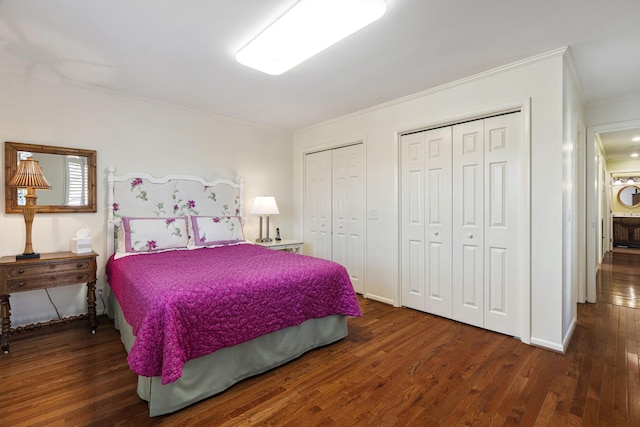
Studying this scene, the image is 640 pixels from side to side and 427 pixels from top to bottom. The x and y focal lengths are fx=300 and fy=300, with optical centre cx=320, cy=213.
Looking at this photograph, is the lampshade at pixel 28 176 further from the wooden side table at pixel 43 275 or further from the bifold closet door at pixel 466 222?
the bifold closet door at pixel 466 222

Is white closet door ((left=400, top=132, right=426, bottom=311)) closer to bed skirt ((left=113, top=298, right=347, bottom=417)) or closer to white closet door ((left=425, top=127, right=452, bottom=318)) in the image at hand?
white closet door ((left=425, top=127, right=452, bottom=318))

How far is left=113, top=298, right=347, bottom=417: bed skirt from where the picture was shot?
171 centimetres

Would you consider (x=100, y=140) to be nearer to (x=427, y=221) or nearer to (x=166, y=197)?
(x=166, y=197)

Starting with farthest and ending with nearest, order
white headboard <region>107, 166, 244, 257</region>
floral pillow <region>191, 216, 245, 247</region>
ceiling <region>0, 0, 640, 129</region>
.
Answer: floral pillow <region>191, 216, 245, 247</region>, white headboard <region>107, 166, 244, 257</region>, ceiling <region>0, 0, 640, 129</region>

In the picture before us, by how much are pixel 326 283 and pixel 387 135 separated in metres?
2.02

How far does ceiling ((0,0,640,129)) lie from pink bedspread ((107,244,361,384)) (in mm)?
1707

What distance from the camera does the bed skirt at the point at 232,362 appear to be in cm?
171


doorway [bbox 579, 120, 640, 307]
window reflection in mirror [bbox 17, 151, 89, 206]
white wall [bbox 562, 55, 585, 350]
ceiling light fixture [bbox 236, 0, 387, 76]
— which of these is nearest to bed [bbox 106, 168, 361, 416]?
window reflection in mirror [bbox 17, 151, 89, 206]

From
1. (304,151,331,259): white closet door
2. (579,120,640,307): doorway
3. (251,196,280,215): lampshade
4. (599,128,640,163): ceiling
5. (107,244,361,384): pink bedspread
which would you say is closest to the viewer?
(107,244,361,384): pink bedspread

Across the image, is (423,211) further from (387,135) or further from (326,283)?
(326,283)

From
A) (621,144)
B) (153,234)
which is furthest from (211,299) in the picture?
(621,144)

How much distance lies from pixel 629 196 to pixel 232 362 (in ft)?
40.7

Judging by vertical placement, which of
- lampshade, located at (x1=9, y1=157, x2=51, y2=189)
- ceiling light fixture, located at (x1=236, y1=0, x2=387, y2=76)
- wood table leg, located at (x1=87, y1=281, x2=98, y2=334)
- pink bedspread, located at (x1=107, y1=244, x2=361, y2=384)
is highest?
ceiling light fixture, located at (x1=236, y1=0, x2=387, y2=76)

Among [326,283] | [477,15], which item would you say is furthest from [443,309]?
[477,15]
